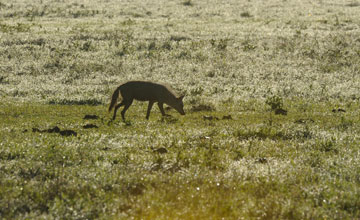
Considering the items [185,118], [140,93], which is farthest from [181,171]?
[185,118]

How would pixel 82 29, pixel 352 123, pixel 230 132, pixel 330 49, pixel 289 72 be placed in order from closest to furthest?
1. pixel 230 132
2. pixel 352 123
3. pixel 289 72
4. pixel 330 49
5. pixel 82 29

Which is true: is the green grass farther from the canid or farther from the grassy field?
the canid

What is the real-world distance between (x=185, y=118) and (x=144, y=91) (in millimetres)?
1949

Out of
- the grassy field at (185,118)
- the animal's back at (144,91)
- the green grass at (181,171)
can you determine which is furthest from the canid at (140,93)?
the green grass at (181,171)

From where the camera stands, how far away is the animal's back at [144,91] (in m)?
17.9

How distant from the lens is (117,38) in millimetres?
38906

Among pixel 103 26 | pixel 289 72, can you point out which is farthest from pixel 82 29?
pixel 289 72

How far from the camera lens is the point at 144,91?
18125 millimetres

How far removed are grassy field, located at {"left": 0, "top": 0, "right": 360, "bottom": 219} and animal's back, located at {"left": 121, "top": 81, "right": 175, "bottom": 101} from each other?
0.84m

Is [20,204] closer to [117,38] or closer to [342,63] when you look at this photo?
[342,63]

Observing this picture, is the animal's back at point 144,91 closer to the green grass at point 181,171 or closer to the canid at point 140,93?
the canid at point 140,93

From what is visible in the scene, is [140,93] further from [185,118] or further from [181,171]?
[181,171]

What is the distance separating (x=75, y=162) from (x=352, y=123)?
9747 mm

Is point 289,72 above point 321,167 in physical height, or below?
below
